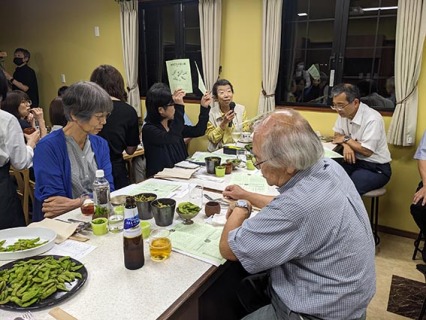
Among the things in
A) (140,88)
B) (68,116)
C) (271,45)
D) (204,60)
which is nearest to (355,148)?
(271,45)

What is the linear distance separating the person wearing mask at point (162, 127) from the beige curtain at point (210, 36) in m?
1.58

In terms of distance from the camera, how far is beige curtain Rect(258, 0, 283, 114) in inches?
133

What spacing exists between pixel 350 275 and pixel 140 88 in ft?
13.9

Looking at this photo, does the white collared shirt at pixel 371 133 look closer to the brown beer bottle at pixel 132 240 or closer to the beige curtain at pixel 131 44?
the brown beer bottle at pixel 132 240

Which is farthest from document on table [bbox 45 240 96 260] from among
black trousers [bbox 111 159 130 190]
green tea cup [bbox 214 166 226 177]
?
black trousers [bbox 111 159 130 190]

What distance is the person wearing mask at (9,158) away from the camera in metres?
1.76

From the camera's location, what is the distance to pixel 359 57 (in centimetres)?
324

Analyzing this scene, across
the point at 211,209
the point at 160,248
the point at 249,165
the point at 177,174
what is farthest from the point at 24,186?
the point at 160,248

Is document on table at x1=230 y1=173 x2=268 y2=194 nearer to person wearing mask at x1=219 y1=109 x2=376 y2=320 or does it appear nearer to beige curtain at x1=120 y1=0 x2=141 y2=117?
person wearing mask at x1=219 y1=109 x2=376 y2=320

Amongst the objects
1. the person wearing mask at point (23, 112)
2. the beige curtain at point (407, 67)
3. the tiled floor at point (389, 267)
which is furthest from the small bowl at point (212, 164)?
the beige curtain at point (407, 67)

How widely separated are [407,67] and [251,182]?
1.97 m

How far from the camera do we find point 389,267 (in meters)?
2.64

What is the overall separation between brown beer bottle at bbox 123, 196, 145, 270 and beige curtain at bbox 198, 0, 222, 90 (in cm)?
305

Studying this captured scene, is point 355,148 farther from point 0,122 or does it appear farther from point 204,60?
point 0,122
